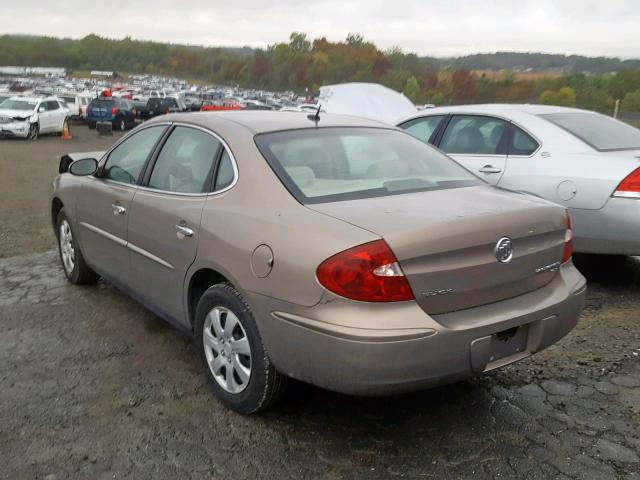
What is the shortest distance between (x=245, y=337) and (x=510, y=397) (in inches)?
57.6

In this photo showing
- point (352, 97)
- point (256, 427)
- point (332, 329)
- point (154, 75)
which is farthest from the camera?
point (154, 75)

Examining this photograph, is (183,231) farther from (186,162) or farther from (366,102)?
(366,102)

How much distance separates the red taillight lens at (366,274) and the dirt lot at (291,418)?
0.78m

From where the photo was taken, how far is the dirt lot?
2.70 metres

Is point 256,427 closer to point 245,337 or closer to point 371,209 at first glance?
point 245,337

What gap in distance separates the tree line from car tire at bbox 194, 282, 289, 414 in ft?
115

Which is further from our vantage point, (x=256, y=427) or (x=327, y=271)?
(x=256, y=427)

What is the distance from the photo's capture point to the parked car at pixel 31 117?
71.3ft

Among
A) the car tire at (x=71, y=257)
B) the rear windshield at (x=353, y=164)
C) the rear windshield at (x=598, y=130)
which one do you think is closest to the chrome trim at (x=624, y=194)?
the rear windshield at (x=598, y=130)

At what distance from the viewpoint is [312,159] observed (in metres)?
3.34

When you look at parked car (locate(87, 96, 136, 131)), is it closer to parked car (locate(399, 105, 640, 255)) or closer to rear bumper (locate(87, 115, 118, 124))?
rear bumper (locate(87, 115, 118, 124))

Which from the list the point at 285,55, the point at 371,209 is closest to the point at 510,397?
the point at 371,209

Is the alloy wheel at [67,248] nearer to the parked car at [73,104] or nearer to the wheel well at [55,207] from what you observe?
the wheel well at [55,207]

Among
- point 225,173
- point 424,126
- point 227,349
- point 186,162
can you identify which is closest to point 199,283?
point 227,349
